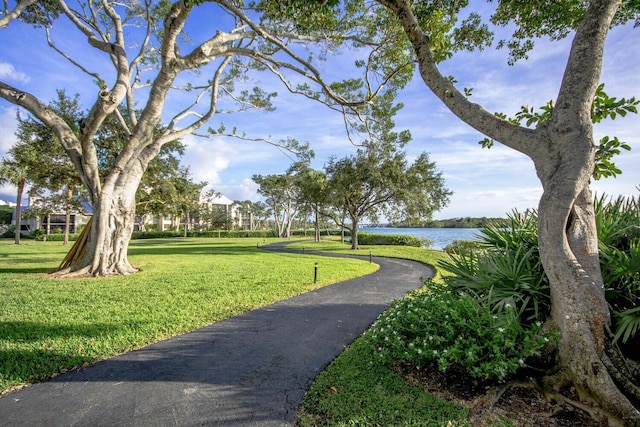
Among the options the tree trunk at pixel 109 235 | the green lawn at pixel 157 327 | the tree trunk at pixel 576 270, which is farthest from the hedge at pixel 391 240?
the tree trunk at pixel 576 270

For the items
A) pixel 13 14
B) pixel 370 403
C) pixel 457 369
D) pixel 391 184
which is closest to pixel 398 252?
pixel 391 184

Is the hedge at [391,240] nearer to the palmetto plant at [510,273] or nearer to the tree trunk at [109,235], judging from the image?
the tree trunk at [109,235]

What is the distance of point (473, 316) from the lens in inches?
119

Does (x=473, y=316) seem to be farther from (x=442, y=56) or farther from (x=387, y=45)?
(x=387, y=45)

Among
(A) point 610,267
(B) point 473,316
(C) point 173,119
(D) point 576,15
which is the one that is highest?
(C) point 173,119

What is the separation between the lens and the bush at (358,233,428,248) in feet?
98.9

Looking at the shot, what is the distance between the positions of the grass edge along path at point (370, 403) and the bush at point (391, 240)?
2779 centimetres

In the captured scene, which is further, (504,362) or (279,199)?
(279,199)

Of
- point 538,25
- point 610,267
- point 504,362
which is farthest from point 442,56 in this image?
point 504,362

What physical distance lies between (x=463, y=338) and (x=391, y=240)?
28.5m

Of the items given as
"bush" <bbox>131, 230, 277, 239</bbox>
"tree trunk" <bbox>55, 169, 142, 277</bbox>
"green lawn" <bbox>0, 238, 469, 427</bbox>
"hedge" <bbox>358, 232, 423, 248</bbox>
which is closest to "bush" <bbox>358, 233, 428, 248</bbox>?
"hedge" <bbox>358, 232, 423, 248</bbox>

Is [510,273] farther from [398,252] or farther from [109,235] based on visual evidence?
[398,252]

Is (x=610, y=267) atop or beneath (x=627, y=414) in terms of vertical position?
atop

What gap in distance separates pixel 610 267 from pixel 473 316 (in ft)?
5.46
